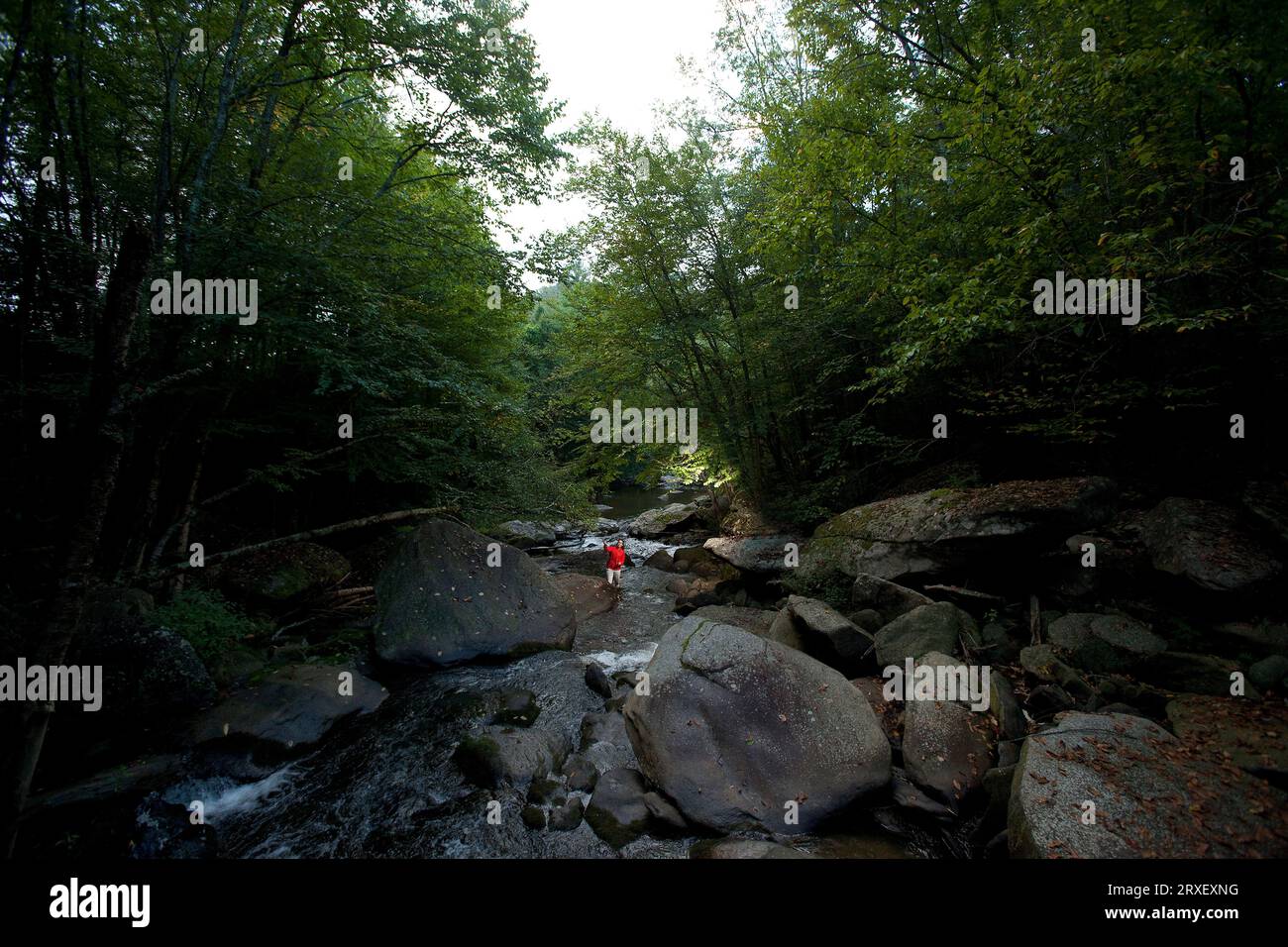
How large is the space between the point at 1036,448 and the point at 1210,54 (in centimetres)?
613

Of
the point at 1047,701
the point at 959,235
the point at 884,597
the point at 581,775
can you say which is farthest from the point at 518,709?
the point at 959,235

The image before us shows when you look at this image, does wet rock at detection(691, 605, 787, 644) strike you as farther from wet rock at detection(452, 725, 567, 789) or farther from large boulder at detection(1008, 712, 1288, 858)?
large boulder at detection(1008, 712, 1288, 858)

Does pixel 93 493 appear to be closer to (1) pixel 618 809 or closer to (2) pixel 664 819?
(1) pixel 618 809

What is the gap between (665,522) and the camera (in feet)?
65.0

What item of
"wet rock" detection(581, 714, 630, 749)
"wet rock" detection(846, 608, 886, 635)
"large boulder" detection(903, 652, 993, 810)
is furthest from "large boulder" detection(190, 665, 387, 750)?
"wet rock" detection(846, 608, 886, 635)

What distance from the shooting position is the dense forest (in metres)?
4.64

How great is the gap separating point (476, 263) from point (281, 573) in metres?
7.06

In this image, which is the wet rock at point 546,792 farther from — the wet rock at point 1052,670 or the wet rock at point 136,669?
the wet rock at point 1052,670

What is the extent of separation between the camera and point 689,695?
4766 millimetres

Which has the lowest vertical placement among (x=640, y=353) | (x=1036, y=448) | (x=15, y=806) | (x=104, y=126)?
(x=15, y=806)

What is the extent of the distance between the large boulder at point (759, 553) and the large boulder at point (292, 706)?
8.09m

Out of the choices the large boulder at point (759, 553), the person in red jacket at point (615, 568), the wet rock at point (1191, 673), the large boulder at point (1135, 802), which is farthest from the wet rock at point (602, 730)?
the wet rock at point (1191, 673)

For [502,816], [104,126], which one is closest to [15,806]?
[502,816]
